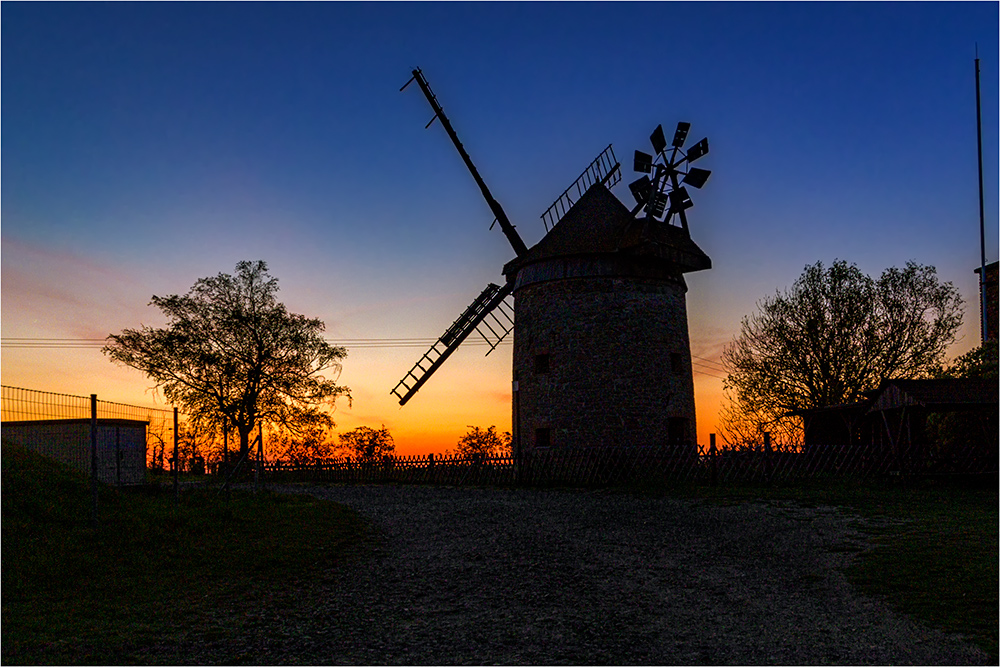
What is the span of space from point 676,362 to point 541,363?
5.07 meters

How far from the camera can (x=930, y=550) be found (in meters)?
13.6

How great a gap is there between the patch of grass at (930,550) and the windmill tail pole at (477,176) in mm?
14220

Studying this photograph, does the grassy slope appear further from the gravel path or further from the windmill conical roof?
the windmill conical roof

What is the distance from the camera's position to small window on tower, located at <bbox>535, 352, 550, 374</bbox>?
1275 inches

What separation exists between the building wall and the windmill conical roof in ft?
2.82

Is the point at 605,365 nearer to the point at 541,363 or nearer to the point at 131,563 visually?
the point at 541,363

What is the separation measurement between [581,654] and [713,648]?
1.36 meters

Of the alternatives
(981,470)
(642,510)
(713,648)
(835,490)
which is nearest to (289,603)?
(713,648)

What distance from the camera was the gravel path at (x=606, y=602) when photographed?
8562 millimetres

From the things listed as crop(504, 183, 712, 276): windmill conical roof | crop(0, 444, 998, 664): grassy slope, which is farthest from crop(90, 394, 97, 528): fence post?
crop(504, 183, 712, 276): windmill conical roof

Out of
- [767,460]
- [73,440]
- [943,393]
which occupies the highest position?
[943,393]

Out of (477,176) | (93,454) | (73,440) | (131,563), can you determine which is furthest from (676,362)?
(131,563)

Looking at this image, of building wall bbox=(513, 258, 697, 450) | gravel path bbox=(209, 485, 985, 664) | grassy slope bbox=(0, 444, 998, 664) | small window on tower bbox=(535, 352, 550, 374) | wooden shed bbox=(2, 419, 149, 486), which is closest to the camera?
gravel path bbox=(209, 485, 985, 664)

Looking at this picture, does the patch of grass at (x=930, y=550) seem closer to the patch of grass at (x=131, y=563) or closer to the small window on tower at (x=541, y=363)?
the patch of grass at (x=131, y=563)
